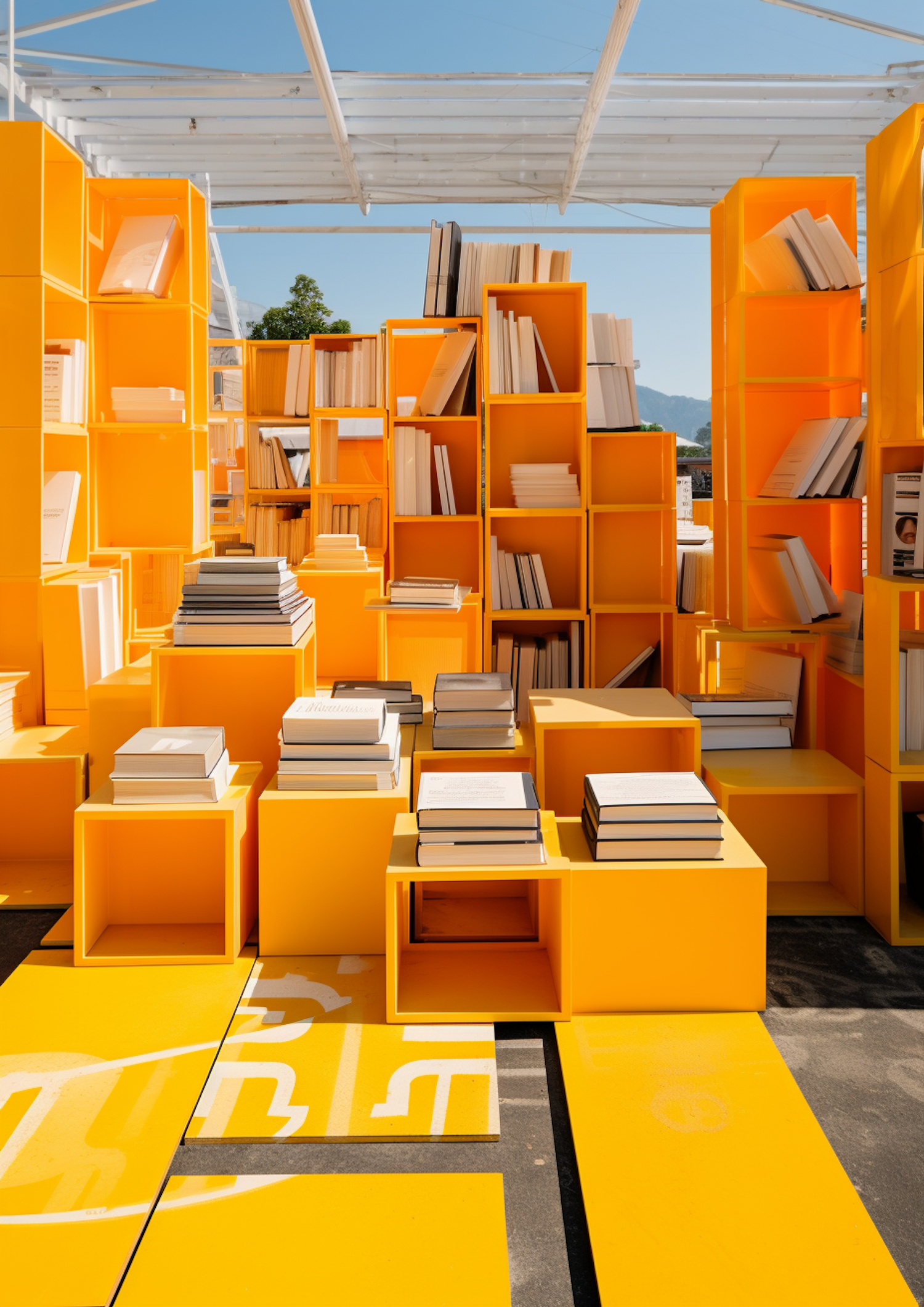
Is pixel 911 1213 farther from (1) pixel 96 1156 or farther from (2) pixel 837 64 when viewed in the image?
(2) pixel 837 64

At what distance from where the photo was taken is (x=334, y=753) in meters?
2.86

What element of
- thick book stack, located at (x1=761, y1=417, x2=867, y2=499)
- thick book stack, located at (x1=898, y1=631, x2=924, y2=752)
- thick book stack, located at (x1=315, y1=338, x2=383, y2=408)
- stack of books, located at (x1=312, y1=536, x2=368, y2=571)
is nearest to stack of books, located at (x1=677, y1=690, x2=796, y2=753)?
thick book stack, located at (x1=898, y1=631, x2=924, y2=752)

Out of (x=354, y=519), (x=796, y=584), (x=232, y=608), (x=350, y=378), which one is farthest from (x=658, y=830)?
(x=350, y=378)

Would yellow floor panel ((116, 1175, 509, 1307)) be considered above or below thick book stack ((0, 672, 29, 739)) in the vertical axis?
below

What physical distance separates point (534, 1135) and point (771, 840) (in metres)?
1.64

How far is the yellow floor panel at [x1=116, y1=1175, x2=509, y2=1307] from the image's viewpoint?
158 cm

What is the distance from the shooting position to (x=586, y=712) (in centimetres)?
321

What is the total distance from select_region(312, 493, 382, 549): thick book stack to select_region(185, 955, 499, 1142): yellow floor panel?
133 inches

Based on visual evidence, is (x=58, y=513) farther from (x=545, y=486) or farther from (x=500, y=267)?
(x=500, y=267)

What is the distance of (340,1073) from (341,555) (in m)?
2.39

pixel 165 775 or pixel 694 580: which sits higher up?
pixel 694 580

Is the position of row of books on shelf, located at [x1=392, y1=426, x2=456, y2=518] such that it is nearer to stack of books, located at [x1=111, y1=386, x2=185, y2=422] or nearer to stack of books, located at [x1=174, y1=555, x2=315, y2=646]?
stack of books, located at [x1=111, y1=386, x2=185, y2=422]

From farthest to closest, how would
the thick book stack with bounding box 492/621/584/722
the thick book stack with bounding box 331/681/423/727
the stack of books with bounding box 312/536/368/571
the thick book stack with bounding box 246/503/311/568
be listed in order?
the thick book stack with bounding box 246/503/311/568 < the thick book stack with bounding box 492/621/584/722 < the stack of books with bounding box 312/536/368/571 < the thick book stack with bounding box 331/681/423/727

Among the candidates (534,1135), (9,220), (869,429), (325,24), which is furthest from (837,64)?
(534,1135)
